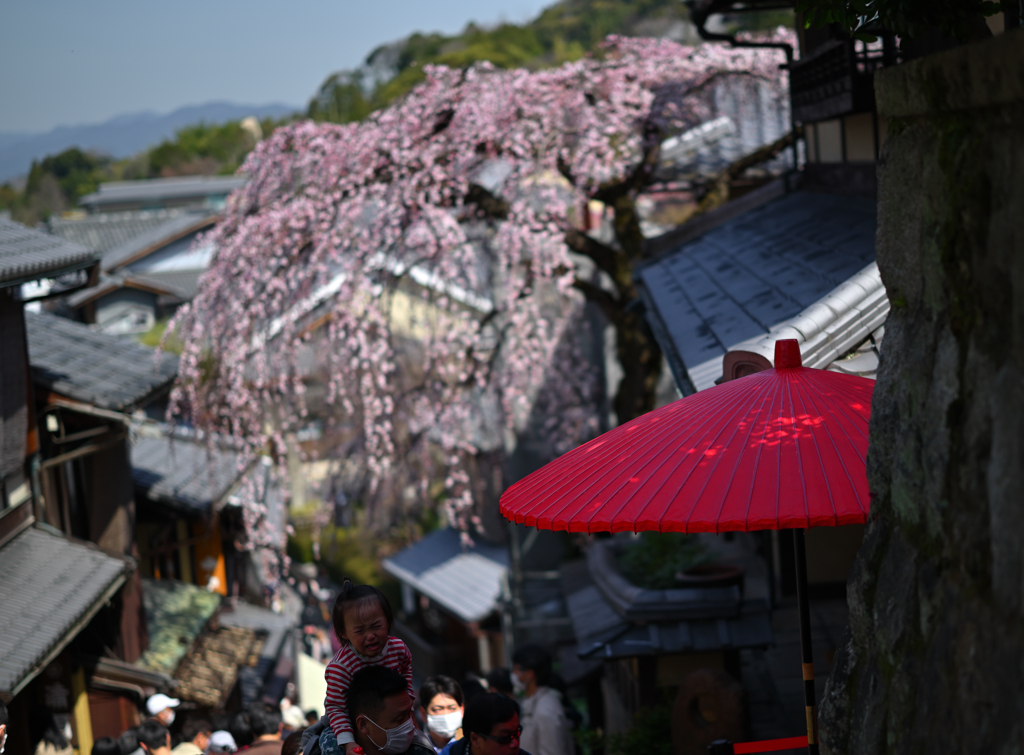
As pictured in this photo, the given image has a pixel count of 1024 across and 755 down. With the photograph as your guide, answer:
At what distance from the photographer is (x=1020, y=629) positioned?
1.83m

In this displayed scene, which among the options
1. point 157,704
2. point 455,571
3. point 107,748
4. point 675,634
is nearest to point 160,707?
point 157,704

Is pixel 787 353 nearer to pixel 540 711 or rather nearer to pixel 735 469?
pixel 735 469

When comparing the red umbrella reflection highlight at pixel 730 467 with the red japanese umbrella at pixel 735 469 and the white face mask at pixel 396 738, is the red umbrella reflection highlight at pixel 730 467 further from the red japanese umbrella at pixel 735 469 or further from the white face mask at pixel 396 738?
the white face mask at pixel 396 738

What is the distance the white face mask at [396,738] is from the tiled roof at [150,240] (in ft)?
112

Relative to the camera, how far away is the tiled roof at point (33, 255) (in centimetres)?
729

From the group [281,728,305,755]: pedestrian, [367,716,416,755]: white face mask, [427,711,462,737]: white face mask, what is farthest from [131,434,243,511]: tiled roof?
[367,716,416,755]: white face mask

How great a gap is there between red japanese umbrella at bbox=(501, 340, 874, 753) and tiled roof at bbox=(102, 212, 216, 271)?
1327 inches

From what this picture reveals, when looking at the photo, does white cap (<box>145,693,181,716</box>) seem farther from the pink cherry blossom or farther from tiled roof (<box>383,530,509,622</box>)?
tiled roof (<box>383,530,509,622</box>)

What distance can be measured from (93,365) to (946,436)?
951 cm

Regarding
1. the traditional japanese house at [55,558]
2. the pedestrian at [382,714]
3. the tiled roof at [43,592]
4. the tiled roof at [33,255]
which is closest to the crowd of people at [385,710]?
the pedestrian at [382,714]

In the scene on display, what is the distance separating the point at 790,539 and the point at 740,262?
2521 millimetres

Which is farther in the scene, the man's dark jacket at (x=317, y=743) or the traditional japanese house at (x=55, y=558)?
the traditional japanese house at (x=55, y=558)

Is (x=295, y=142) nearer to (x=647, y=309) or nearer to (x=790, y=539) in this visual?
(x=647, y=309)

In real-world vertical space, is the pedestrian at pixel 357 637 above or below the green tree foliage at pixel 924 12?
below
